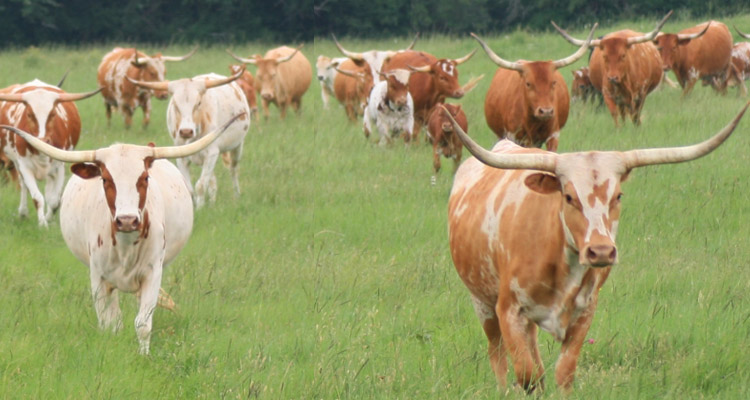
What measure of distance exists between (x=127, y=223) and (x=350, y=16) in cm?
214

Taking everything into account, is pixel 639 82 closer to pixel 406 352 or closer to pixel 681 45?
pixel 681 45

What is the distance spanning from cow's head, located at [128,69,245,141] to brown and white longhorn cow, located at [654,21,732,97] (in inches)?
324

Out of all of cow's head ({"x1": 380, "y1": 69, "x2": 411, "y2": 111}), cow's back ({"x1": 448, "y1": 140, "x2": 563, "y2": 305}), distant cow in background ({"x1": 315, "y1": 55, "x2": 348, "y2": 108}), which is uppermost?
cow's back ({"x1": 448, "y1": 140, "x2": 563, "y2": 305})

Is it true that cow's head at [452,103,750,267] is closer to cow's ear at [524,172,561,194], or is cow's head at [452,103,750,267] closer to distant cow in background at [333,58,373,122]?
cow's ear at [524,172,561,194]

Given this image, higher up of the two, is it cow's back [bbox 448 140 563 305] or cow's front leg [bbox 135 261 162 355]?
cow's back [bbox 448 140 563 305]

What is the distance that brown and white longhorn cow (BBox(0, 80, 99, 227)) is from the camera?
10.4m

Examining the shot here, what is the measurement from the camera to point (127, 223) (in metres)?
5.74

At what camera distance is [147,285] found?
20.5 ft

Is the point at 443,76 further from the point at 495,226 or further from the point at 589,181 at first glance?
the point at 589,181

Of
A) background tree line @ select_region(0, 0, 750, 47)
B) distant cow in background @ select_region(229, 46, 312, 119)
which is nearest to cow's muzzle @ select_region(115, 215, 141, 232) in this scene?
background tree line @ select_region(0, 0, 750, 47)

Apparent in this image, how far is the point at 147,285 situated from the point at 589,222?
9.92ft

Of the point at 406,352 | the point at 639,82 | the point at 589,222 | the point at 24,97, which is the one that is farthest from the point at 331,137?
the point at 589,222

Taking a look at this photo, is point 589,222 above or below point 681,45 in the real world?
above

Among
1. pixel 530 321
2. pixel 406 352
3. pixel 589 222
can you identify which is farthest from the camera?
pixel 406 352
